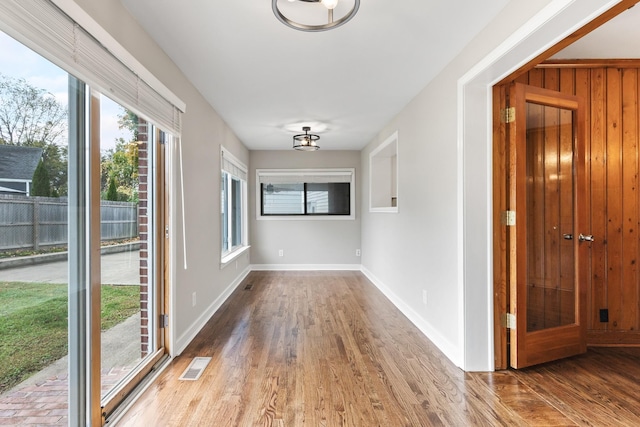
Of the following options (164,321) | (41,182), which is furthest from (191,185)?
(41,182)

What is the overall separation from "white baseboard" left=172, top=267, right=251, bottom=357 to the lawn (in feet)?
3.94

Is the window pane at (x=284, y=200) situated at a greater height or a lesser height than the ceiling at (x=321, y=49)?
lesser

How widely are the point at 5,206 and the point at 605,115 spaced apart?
4.13 meters

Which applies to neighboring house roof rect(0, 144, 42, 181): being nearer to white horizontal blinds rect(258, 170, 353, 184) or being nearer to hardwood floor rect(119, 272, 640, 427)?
hardwood floor rect(119, 272, 640, 427)

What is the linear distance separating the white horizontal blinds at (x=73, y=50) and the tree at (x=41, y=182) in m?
0.44

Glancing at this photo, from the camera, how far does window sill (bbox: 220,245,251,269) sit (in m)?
3.95

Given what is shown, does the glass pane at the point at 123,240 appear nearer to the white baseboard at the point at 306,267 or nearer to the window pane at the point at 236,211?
the window pane at the point at 236,211

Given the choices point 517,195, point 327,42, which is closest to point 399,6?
point 327,42

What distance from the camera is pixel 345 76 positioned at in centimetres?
276

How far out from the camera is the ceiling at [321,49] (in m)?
1.86

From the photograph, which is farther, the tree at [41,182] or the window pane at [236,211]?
the window pane at [236,211]

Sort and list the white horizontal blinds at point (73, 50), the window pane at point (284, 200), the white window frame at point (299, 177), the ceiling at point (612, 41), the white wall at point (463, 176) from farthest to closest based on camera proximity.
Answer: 1. the window pane at point (284, 200)
2. the white window frame at point (299, 177)
3. the ceiling at point (612, 41)
4. the white wall at point (463, 176)
5. the white horizontal blinds at point (73, 50)

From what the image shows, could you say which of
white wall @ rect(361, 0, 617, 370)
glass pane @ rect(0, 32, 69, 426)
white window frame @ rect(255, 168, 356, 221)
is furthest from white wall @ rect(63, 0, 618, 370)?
white window frame @ rect(255, 168, 356, 221)

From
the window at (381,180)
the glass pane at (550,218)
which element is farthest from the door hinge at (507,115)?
the window at (381,180)
